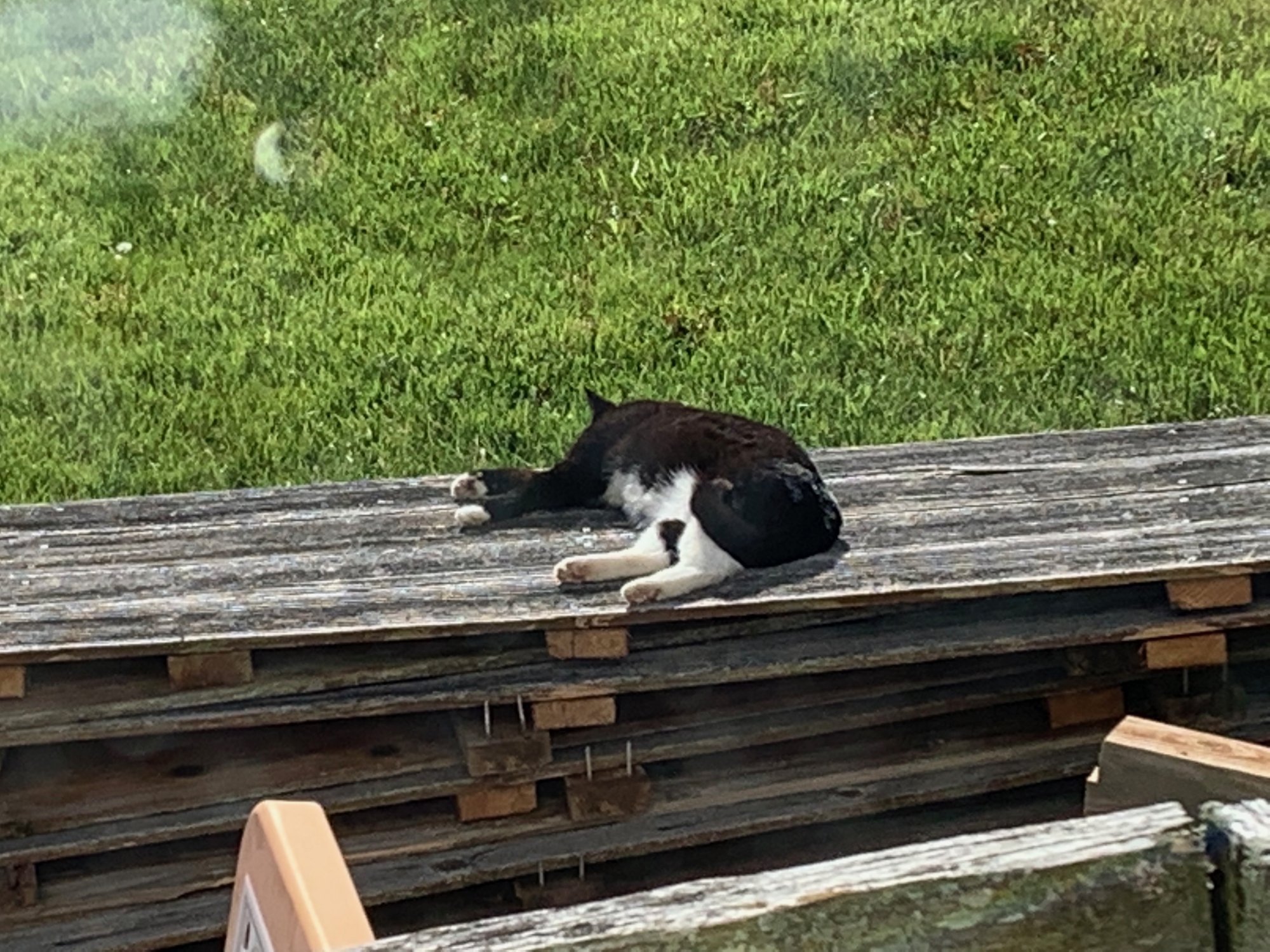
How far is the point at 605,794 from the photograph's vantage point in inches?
164

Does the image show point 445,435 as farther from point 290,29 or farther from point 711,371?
point 290,29

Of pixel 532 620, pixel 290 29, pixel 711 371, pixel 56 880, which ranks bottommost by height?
pixel 56 880

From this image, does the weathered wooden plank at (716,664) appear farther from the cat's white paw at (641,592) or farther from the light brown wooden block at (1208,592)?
the cat's white paw at (641,592)

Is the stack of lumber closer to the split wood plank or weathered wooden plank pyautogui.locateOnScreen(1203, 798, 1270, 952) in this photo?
the split wood plank

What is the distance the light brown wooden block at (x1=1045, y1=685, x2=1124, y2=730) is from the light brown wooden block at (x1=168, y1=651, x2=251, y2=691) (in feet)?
6.38

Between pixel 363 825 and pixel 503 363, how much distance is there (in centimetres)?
367

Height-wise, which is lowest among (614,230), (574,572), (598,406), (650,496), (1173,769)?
(1173,769)

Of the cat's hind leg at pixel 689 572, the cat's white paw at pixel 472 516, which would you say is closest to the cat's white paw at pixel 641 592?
the cat's hind leg at pixel 689 572

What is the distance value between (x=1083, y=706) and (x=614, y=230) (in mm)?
4848

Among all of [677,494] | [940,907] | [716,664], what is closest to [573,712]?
[716,664]

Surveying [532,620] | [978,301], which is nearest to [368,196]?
[978,301]

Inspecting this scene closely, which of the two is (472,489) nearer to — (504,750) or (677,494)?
(677,494)

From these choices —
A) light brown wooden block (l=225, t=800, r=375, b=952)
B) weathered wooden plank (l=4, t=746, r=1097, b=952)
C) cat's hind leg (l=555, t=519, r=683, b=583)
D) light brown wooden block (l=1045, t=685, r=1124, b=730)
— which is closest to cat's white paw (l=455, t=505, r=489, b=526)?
cat's hind leg (l=555, t=519, r=683, b=583)

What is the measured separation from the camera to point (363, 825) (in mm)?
4133
